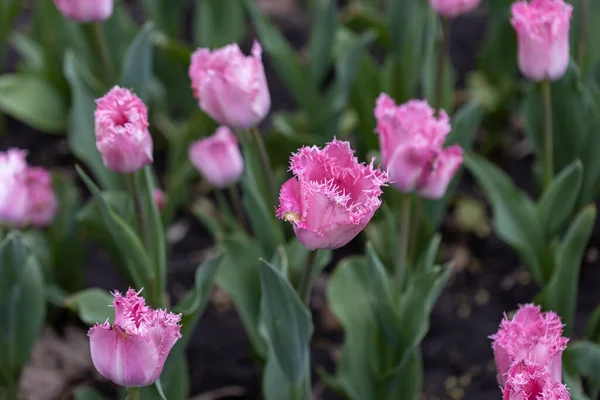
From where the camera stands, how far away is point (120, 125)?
3.17 ft

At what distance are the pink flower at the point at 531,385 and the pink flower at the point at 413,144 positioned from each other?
0.30 meters

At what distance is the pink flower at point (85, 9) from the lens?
4.21 feet

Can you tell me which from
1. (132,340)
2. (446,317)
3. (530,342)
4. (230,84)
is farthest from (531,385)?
(446,317)

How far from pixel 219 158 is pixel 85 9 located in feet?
0.99

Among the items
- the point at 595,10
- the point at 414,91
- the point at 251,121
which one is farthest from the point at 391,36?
the point at 251,121

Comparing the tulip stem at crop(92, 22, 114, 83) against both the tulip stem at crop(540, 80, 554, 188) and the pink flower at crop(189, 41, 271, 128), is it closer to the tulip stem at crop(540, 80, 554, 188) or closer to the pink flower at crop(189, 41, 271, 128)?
the pink flower at crop(189, 41, 271, 128)

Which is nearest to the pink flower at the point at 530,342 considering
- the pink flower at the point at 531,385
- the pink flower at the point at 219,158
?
the pink flower at the point at 531,385

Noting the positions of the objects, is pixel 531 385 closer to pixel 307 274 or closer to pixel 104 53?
pixel 307 274

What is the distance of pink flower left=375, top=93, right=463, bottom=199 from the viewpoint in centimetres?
102

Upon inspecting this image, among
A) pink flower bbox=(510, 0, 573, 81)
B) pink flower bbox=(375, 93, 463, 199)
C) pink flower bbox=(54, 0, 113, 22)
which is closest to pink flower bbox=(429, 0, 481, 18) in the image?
pink flower bbox=(510, 0, 573, 81)

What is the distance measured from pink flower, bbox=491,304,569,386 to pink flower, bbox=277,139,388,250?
19 centimetres

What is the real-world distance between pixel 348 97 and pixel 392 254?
365mm

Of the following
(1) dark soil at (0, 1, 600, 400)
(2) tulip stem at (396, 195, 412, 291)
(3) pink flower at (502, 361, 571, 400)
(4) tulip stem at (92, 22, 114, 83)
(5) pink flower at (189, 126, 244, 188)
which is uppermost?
(4) tulip stem at (92, 22, 114, 83)

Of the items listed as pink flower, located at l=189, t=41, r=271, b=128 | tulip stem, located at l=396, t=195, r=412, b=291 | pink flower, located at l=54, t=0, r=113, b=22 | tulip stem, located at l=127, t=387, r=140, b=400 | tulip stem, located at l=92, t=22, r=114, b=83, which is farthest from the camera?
tulip stem, located at l=92, t=22, r=114, b=83
